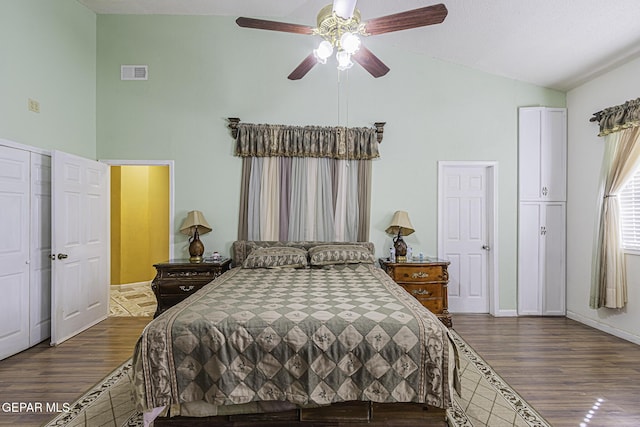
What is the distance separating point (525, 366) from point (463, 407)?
1011mm

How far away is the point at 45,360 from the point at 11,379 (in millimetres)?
386

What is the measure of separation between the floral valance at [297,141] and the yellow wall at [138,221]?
7.99ft

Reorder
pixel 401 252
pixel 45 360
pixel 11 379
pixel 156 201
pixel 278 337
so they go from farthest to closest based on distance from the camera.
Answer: pixel 156 201 → pixel 401 252 → pixel 45 360 → pixel 11 379 → pixel 278 337

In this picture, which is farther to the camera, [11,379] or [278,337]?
[11,379]

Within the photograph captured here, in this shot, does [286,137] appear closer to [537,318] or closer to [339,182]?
[339,182]

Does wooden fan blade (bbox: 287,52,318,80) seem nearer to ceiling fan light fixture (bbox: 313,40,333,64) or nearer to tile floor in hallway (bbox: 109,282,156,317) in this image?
ceiling fan light fixture (bbox: 313,40,333,64)

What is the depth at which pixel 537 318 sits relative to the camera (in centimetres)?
453

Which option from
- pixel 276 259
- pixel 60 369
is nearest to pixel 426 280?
pixel 276 259

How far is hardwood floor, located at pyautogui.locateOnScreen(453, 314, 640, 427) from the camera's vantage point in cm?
238

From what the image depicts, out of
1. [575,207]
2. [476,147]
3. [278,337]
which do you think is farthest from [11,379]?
[575,207]

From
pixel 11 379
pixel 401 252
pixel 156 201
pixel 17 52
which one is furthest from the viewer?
pixel 156 201

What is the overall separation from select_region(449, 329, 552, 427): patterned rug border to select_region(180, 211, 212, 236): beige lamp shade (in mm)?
3040

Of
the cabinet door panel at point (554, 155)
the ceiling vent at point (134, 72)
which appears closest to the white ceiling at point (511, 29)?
the cabinet door panel at point (554, 155)

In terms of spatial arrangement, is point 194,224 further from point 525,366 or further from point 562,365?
point 562,365
